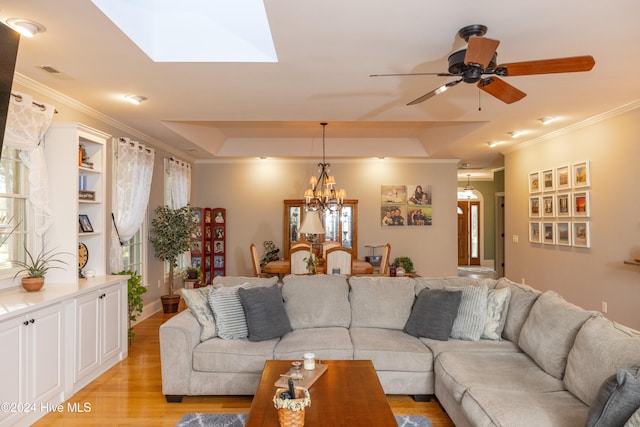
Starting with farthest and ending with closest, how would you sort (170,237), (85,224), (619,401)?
(170,237)
(85,224)
(619,401)

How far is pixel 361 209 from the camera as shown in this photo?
26.1ft

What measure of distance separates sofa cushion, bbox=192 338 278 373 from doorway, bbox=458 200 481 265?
10599 mm

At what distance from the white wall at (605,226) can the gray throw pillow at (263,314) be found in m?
3.77

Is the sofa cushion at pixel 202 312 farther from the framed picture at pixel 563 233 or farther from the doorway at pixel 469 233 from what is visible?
the doorway at pixel 469 233

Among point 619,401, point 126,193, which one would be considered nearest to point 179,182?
point 126,193

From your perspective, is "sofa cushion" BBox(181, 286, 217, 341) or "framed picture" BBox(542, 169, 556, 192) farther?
"framed picture" BBox(542, 169, 556, 192)

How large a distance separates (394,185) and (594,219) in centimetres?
364

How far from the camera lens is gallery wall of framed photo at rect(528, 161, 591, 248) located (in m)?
5.10

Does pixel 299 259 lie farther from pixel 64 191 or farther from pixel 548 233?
pixel 548 233

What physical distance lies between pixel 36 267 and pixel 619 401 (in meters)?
3.99

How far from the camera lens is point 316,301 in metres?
3.70

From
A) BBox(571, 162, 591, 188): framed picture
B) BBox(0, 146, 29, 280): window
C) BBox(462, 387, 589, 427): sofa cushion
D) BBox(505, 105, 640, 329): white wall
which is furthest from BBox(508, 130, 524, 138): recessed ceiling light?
BBox(0, 146, 29, 280): window

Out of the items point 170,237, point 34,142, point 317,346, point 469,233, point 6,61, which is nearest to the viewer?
point 6,61

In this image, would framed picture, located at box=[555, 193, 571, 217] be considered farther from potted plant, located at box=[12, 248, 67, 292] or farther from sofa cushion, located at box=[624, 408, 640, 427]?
potted plant, located at box=[12, 248, 67, 292]
